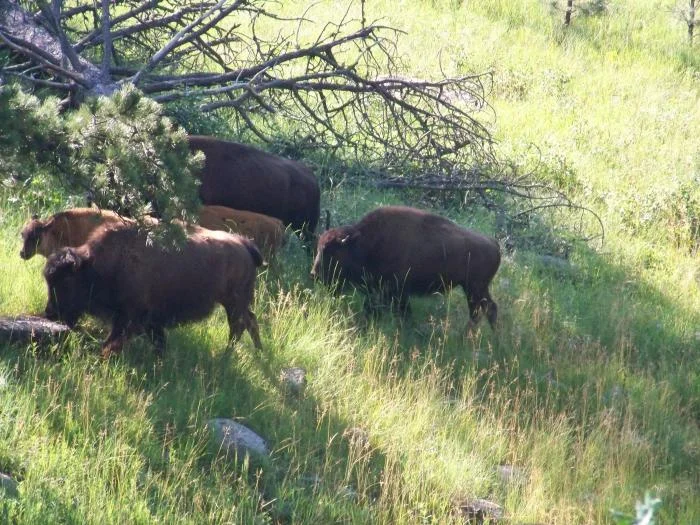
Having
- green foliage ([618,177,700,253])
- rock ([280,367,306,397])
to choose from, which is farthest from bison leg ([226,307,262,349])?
green foliage ([618,177,700,253])

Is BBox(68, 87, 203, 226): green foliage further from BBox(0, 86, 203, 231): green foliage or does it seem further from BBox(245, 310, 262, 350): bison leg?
BBox(245, 310, 262, 350): bison leg

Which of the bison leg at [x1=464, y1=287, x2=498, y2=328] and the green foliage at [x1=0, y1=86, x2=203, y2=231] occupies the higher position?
the green foliage at [x1=0, y1=86, x2=203, y2=231]

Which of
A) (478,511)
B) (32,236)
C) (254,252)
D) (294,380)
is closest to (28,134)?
(32,236)

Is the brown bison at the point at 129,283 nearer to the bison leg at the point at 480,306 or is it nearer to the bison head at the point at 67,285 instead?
the bison head at the point at 67,285

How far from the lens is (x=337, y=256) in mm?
9703

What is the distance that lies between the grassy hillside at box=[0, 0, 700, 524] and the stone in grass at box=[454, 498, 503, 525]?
6 cm

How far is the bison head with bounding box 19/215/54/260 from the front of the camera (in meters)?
8.12

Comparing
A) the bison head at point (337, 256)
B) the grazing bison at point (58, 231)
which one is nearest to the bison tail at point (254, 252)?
the grazing bison at point (58, 231)

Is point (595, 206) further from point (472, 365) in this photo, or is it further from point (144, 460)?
point (144, 460)

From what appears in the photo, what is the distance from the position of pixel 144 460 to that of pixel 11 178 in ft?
6.07

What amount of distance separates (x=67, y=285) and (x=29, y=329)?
39 centimetres

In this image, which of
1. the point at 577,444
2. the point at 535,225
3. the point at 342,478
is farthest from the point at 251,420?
the point at 535,225

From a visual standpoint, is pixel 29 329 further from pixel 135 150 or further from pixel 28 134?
pixel 135 150

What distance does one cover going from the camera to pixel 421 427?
789cm
